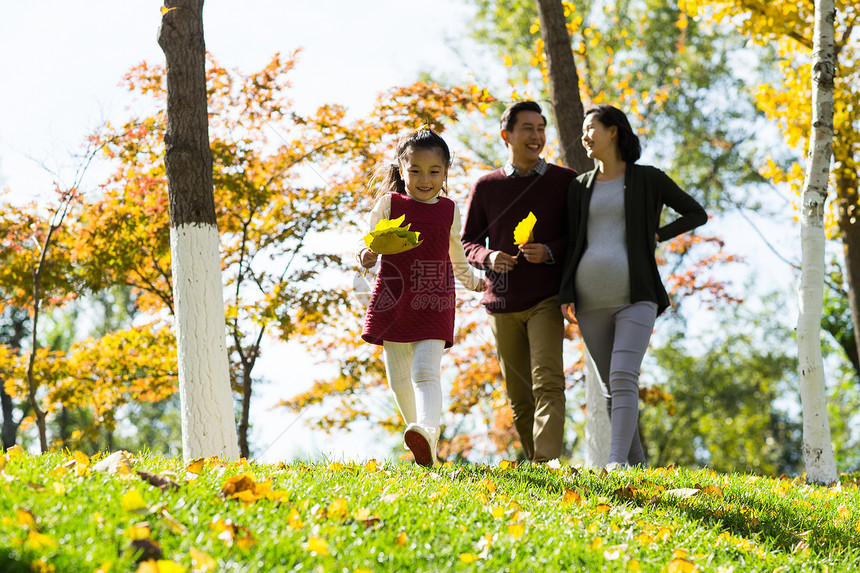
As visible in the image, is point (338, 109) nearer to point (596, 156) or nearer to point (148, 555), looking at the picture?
point (596, 156)

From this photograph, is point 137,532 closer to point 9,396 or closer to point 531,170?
point 531,170

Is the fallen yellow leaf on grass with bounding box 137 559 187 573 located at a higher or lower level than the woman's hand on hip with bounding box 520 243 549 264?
lower

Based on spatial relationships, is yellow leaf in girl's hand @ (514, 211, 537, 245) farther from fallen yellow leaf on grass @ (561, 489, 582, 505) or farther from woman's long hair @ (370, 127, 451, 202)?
fallen yellow leaf on grass @ (561, 489, 582, 505)

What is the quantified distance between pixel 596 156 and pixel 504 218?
0.70 metres

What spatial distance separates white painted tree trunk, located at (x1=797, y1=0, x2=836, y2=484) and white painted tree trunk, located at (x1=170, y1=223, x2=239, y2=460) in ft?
14.7

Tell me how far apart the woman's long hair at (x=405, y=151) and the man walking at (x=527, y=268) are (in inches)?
27.6

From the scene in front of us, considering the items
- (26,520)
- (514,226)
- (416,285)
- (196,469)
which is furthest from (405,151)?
(26,520)

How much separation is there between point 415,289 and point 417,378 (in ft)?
1.60

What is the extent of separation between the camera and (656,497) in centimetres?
354

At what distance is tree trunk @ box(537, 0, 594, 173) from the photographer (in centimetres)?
737

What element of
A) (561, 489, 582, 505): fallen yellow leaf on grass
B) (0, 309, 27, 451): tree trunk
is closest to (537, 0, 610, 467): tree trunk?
(561, 489, 582, 505): fallen yellow leaf on grass

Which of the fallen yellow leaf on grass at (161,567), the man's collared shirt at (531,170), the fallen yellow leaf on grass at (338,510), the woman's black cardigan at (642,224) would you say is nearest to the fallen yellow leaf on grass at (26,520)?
the fallen yellow leaf on grass at (161,567)

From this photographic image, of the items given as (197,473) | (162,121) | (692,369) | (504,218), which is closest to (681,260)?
(692,369)

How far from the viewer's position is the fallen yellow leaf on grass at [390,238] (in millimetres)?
3881
